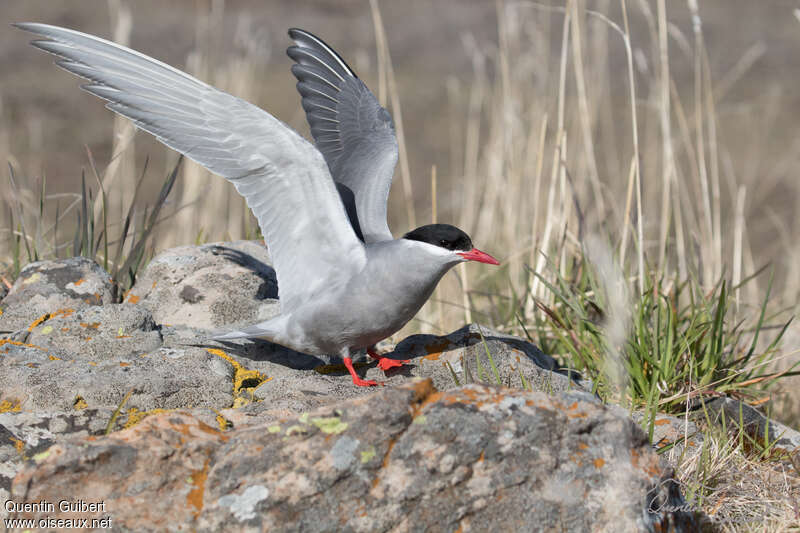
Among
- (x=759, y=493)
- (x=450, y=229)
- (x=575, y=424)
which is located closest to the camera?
(x=575, y=424)

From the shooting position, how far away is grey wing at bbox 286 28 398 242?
3242 millimetres

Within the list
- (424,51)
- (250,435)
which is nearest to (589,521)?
(250,435)

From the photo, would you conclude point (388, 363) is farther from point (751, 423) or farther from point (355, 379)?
point (751, 423)

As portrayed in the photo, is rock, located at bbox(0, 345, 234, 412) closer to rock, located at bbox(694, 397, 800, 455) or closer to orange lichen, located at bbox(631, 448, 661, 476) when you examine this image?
orange lichen, located at bbox(631, 448, 661, 476)

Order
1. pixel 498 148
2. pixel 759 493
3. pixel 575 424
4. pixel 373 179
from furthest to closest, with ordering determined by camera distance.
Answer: pixel 498 148
pixel 373 179
pixel 759 493
pixel 575 424

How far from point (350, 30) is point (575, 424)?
15.6 m

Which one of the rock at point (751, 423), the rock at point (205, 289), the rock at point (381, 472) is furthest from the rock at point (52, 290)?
the rock at point (751, 423)

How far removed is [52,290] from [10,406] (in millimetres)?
761

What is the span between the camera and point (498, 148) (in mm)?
4703

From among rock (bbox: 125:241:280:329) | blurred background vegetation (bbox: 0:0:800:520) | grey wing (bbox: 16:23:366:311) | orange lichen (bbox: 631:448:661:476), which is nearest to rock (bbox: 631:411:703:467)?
blurred background vegetation (bbox: 0:0:800:520)

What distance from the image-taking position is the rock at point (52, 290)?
2971mm

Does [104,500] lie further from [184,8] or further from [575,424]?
[184,8]

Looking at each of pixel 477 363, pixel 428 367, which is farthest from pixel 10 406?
pixel 477 363

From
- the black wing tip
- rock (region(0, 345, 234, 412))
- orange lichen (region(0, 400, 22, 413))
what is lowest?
orange lichen (region(0, 400, 22, 413))
